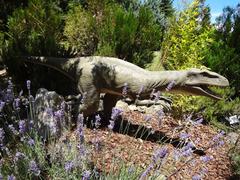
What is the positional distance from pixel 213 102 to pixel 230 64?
1.40 meters

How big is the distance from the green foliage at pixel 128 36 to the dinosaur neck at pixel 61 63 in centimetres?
170

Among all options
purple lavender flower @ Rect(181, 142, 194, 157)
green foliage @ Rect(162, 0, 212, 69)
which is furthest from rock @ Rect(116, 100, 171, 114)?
purple lavender flower @ Rect(181, 142, 194, 157)

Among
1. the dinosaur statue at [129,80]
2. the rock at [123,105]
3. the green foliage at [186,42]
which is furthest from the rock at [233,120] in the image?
Result: the dinosaur statue at [129,80]

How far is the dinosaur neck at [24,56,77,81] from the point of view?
18.3 feet

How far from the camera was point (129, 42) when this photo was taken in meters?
7.52

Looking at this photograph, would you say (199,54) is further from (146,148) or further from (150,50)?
(146,148)

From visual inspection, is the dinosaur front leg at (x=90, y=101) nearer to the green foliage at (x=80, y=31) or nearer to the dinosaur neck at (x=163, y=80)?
the dinosaur neck at (x=163, y=80)

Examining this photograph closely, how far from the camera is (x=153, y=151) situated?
4020 mm

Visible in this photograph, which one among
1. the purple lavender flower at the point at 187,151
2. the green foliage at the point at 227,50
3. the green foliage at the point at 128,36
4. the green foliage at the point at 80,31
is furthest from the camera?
the green foliage at the point at 227,50

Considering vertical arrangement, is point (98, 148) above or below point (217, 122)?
above

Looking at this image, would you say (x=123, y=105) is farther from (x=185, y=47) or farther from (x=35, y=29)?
(x=35, y=29)

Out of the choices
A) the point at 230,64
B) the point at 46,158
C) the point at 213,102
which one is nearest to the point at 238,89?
the point at 230,64

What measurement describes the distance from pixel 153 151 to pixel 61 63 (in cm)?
222

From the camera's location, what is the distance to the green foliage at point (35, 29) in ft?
20.9
